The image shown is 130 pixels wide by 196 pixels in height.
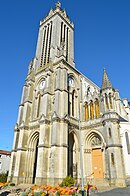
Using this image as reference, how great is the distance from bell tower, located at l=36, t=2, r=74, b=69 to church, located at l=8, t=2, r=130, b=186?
28 centimetres

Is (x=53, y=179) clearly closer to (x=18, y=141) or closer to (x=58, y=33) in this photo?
(x=18, y=141)

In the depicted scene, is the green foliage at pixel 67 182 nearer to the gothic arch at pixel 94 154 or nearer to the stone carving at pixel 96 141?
the gothic arch at pixel 94 154

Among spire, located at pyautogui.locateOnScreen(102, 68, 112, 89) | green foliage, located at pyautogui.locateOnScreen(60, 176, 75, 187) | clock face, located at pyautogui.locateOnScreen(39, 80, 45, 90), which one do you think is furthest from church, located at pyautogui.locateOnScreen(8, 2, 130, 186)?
green foliage, located at pyautogui.locateOnScreen(60, 176, 75, 187)

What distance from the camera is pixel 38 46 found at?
36.0m

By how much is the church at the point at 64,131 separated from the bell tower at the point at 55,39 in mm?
275

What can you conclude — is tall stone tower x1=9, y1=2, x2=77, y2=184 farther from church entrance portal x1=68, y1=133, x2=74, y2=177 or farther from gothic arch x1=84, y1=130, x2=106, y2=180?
gothic arch x1=84, y1=130, x2=106, y2=180

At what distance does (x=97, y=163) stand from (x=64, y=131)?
6.86m

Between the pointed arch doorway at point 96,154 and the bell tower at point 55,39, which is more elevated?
the bell tower at point 55,39

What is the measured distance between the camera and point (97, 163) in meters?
22.4

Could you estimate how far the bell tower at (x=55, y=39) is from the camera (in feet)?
101

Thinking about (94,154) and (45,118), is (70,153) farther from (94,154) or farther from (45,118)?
(45,118)

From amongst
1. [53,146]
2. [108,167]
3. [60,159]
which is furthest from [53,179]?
[108,167]

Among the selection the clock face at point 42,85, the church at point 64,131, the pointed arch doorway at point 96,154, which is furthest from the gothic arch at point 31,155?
the pointed arch doorway at point 96,154

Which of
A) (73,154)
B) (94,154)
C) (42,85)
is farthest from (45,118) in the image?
(94,154)
